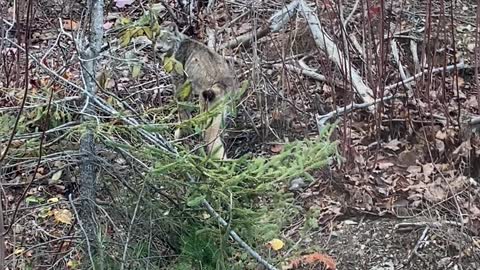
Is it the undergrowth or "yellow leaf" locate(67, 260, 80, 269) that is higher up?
the undergrowth

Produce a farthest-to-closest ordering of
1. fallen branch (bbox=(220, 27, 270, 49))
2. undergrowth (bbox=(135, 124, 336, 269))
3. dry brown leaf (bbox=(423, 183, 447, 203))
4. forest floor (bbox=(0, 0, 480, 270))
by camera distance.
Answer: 1. fallen branch (bbox=(220, 27, 270, 49))
2. dry brown leaf (bbox=(423, 183, 447, 203))
3. forest floor (bbox=(0, 0, 480, 270))
4. undergrowth (bbox=(135, 124, 336, 269))

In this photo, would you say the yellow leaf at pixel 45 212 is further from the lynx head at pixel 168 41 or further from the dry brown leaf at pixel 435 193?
the lynx head at pixel 168 41

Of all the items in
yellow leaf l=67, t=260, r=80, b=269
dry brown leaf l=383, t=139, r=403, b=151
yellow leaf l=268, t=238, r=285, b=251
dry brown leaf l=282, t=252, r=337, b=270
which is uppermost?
yellow leaf l=67, t=260, r=80, b=269

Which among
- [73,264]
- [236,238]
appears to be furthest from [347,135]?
[73,264]

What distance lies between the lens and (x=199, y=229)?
3338 millimetres

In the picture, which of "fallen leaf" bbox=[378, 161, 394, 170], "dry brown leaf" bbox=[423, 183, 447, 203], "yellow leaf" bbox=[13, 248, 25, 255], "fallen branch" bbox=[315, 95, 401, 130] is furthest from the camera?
"fallen leaf" bbox=[378, 161, 394, 170]

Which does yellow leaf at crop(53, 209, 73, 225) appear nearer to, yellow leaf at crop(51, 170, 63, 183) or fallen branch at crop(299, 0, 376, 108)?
yellow leaf at crop(51, 170, 63, 183)

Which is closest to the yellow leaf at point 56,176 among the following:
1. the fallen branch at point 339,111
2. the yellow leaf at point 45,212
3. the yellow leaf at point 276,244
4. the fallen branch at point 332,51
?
the yellow leaf at point 45,212

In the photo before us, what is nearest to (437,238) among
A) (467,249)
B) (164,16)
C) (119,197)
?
(467,249)

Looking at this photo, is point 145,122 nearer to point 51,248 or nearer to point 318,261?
point 51,248

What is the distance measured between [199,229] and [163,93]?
2.62 metres

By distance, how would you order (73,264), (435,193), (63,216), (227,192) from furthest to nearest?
(435,193) → (63,216) → (73,264) → (227,192)

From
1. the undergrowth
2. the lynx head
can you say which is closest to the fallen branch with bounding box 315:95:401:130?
the lynx head

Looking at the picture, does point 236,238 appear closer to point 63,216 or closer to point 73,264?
point 73,264
